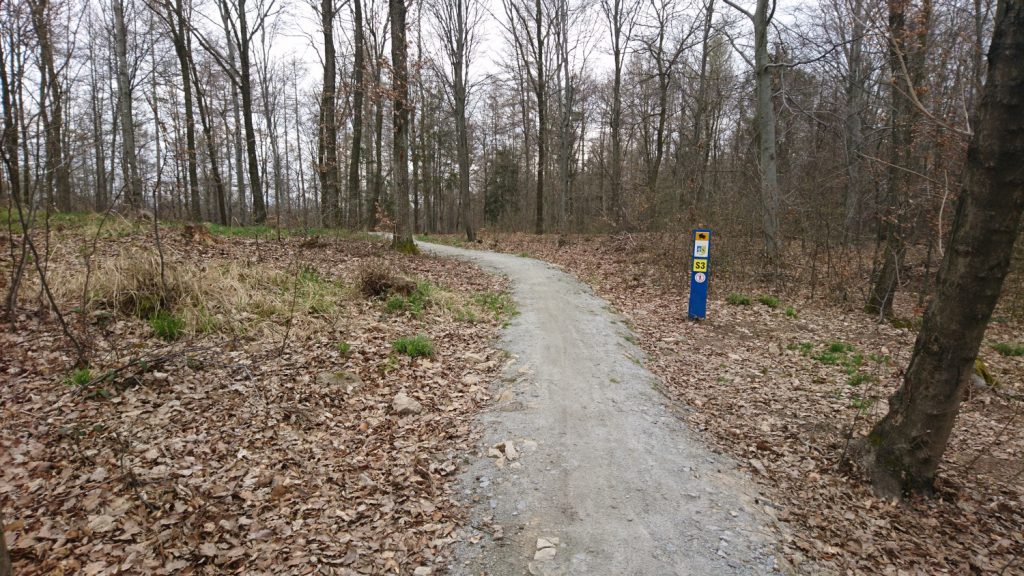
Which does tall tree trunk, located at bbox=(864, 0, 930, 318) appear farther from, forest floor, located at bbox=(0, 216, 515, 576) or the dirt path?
forest floor, located at bbox=(0, 216, 515, 576)

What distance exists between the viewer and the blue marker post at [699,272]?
27.6ft

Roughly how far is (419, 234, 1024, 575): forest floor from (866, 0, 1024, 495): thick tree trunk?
0.32 m

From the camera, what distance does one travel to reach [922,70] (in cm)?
831

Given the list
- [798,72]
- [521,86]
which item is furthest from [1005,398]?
[521,86]

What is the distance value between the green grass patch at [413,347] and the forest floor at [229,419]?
32mm

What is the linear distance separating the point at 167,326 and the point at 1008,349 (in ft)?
40.6

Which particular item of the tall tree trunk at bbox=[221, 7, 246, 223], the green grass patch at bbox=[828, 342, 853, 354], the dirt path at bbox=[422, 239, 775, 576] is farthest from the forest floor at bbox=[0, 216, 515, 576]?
the tall tree trunk at bbox=[221, 7, 246, 223]

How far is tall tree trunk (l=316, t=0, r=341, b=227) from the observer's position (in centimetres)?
1203

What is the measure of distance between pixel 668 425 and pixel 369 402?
10.8 ft

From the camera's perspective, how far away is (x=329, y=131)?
42.0ft

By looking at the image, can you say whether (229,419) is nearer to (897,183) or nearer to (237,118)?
(897,183)

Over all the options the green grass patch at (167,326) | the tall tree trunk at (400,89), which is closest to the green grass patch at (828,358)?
the green grass patch at (167,326)

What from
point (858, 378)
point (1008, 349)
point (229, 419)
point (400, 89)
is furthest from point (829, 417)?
point (400, 89)

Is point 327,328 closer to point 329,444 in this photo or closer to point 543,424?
point 329,444
